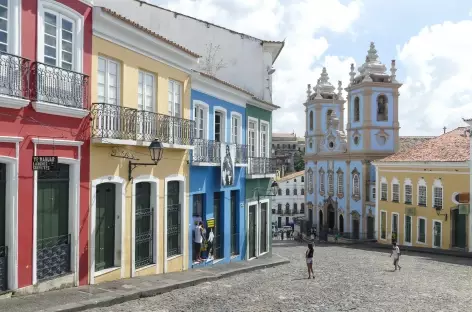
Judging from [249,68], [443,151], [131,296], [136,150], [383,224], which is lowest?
[383,224]

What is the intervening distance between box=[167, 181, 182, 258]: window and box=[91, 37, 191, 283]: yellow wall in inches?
5.9

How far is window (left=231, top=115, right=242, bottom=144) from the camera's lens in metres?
17.6

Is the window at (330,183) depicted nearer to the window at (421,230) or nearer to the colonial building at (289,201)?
the window at (421,230)

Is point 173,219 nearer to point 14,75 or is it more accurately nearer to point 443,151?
point 14,75

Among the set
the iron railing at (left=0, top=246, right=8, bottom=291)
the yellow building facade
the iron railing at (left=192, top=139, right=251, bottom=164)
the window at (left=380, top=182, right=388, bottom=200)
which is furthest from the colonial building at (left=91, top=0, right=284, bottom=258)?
the window at (left=380, top=182, right=388, bottom=200)

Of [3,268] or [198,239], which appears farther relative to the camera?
[198,239]

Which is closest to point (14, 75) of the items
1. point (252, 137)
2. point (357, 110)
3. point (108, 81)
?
point (108, 81)

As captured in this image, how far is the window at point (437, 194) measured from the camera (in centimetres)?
3187

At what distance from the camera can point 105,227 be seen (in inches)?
439

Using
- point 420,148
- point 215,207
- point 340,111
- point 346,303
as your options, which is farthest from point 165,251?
point 340,111

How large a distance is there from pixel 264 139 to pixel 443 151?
16.3m

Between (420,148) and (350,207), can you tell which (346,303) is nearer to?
(420,148)

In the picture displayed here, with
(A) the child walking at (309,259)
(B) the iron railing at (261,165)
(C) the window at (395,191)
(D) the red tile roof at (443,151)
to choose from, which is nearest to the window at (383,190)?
(C) the window at (395,191)

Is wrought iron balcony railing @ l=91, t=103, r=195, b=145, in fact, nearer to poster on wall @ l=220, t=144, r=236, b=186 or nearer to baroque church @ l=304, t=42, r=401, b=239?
poster on wall @ l=220, t=144, r=236, b=186
